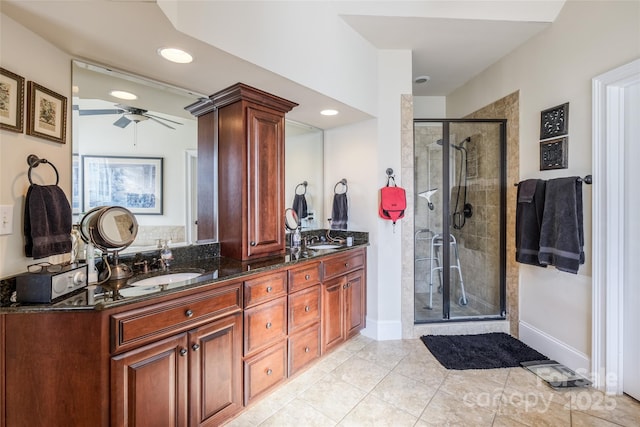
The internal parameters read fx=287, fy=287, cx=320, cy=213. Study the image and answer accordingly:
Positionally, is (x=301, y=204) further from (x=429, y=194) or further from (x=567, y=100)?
(x=567, y=100)

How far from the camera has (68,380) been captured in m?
1.19

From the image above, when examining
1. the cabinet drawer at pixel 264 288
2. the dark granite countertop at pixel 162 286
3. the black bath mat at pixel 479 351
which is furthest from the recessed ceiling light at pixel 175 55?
the black bath mat at pixel 479 351

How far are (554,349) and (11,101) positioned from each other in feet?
12.5

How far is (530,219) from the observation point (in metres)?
2.43

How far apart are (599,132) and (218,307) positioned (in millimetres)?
2731

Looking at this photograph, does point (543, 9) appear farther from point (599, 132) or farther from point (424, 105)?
point (424, 105)

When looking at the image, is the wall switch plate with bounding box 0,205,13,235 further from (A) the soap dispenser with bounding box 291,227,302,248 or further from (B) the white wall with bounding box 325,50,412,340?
(B) the white wall with bounding box 325,50,412,340

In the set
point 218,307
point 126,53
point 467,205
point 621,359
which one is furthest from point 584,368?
point 126,53

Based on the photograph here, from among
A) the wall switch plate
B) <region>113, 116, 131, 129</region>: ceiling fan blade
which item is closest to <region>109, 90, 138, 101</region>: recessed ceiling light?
<region>113, 116, 131, 129</region>: ceiling fan blade

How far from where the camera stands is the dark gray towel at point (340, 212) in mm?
2963

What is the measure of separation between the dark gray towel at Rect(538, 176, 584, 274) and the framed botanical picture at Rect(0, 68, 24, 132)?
3.28 meters

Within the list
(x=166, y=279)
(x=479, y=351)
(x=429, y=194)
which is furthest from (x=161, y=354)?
(x=429, y=194)

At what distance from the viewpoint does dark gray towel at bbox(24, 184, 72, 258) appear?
1311 millimetres

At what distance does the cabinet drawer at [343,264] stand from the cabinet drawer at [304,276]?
0.10 m
